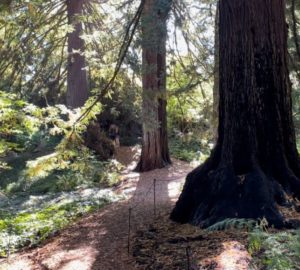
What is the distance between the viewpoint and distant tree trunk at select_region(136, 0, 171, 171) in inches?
317

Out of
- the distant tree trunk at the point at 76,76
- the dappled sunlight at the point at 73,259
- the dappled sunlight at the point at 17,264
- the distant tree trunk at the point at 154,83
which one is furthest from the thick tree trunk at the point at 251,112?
the distant tree trunk at the point at 76,76

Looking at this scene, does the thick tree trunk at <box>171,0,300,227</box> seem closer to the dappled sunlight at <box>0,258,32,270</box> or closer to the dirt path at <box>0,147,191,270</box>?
the dirt path at <box>0,147,191,270</box>

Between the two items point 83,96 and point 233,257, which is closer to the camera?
point 233,257

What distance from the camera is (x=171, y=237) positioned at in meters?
4.97

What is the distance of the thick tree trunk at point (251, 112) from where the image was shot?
5.34m

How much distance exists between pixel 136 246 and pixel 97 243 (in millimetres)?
886

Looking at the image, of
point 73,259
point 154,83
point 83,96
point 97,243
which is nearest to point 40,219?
point 97,243

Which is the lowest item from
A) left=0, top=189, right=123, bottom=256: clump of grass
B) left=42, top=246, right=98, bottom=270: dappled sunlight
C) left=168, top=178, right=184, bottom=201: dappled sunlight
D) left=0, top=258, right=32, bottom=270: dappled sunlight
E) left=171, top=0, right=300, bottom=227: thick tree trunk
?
left=0, top=258, right=32, bottom=270: dappled sunlight

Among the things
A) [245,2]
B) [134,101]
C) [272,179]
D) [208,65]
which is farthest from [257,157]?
[134,101]

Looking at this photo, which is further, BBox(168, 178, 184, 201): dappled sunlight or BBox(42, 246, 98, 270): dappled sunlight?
BBox(168, 178, 184, 201): dappled sunlight

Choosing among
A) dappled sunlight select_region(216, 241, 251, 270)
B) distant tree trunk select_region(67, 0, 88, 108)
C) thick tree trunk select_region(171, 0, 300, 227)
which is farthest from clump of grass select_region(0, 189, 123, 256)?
distant tree trunk select_region(67, 0, 88, 108)

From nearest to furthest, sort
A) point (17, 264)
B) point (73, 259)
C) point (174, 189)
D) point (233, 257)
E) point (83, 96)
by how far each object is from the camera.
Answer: point (233, 257) → point (73, 259) → point (17, 264) → point (174, 189) → point (83, 96)

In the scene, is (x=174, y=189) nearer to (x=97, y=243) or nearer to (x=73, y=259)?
(x=97, y=243)

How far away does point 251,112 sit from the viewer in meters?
5.38
